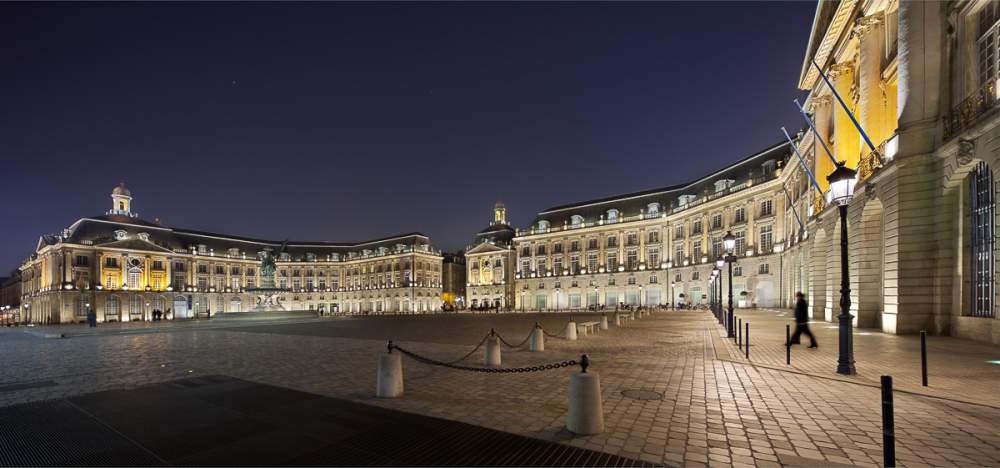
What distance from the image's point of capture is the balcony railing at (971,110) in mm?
15219

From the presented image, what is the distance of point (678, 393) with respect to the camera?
9023 mm

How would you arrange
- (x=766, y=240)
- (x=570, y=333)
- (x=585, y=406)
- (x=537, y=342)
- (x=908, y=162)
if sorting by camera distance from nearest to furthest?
(x=585, y=406)
(x=537, y=342)
(x=908, y=162)
(x=570, y=333)
(x=766, y=240)

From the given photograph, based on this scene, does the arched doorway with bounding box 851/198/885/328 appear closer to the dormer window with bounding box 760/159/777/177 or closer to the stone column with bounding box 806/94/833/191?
the stone column with bounding box 806/94/833/191

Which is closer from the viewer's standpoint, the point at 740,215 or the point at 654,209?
the point at 740,215

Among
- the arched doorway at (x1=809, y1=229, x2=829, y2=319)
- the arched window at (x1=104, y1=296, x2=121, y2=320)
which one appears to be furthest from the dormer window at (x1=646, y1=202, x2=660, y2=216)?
the arched window at (x1=104, y1=296, x2=121, y2=320)

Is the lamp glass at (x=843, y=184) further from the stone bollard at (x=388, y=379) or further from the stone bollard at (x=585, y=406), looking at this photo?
the stone bollard at (x=388, y=379)

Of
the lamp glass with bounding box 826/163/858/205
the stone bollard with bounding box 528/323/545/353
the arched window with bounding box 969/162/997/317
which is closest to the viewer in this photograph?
the lamp glass with bounding box 826/163/858/205

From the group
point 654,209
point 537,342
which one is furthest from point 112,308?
point 654,209

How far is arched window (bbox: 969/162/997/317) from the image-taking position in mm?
15570

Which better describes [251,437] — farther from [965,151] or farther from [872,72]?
[872,72]

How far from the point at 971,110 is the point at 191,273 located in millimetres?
113620

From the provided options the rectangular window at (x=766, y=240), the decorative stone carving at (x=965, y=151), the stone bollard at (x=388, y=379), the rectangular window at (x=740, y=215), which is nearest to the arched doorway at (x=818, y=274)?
the decorative stone carving at (x=965, y=151)

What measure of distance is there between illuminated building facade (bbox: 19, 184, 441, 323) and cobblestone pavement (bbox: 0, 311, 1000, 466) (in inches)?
1975

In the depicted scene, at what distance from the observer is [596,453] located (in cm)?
568
